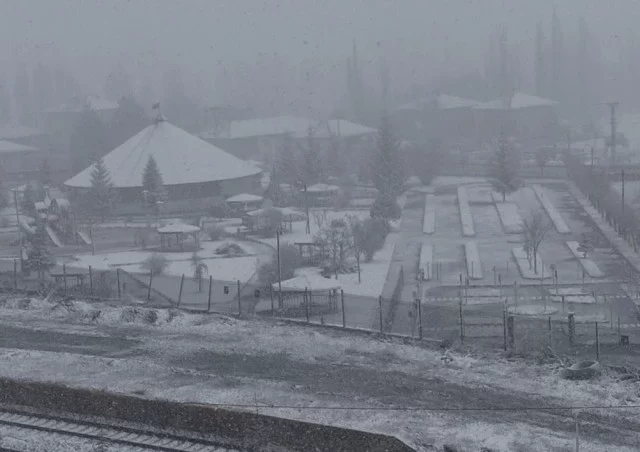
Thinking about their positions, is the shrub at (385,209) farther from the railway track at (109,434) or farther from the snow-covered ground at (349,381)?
the railway track at (109,434)

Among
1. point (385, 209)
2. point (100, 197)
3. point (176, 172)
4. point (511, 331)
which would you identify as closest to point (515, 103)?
point (176, 172)

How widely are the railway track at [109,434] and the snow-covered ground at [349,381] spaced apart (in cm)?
103

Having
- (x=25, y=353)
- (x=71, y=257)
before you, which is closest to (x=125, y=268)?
(x=71, y=257)

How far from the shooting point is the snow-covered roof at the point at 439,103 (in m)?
71.0

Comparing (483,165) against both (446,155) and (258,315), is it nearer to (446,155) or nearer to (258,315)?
(446,155)

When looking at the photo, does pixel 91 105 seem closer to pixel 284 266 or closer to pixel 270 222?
pixel 270 222

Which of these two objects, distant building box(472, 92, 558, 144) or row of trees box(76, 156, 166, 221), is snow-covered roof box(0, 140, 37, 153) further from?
distant building box(472, 92, 558, 144)

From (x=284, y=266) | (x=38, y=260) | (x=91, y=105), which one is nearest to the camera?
(x=284, y=266)

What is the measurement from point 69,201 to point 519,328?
26113 mm

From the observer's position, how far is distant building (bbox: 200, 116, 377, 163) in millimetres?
62219

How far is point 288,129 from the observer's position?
67.8 m

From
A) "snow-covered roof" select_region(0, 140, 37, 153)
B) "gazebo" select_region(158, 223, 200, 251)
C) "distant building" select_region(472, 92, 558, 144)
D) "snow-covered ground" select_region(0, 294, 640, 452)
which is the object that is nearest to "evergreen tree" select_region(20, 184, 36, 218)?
"gazebo" select_region(158, 223, 200, 251)

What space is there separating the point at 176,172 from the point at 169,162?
4.50 feet

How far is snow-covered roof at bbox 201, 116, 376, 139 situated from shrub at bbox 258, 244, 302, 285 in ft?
121
